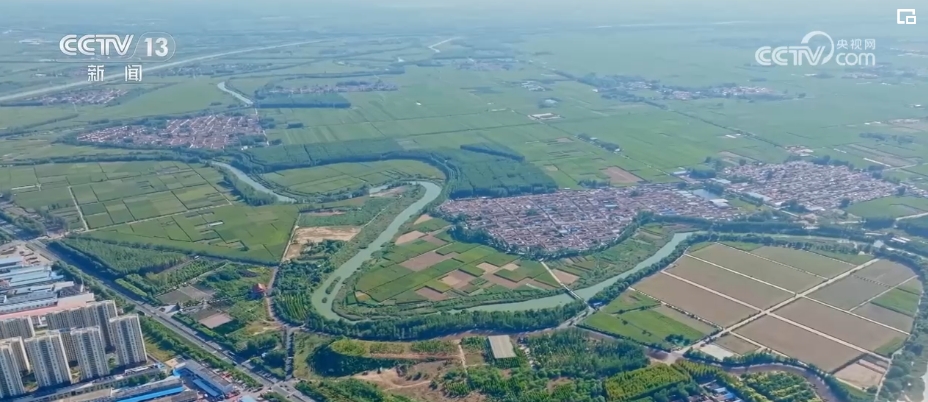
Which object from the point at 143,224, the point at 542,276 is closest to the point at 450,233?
the point at 542,276

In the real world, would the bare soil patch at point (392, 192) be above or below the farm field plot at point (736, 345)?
above

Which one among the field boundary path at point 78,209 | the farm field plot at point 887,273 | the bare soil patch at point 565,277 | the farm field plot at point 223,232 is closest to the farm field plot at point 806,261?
the farm field plot at point 887,273

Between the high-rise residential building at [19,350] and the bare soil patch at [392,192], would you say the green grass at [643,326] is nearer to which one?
the bare soil patch at [392,192]

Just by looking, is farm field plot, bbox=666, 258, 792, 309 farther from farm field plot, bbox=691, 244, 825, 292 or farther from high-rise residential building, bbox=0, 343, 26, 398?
high-rise residential building, bbox=0, 343, 26, 398

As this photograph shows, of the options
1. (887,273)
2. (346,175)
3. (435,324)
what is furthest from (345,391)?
(346,175)

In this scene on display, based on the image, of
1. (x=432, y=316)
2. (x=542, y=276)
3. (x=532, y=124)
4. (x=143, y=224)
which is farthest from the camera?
(x=532, y=124)

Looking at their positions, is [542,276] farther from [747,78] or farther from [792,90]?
[747,78]
